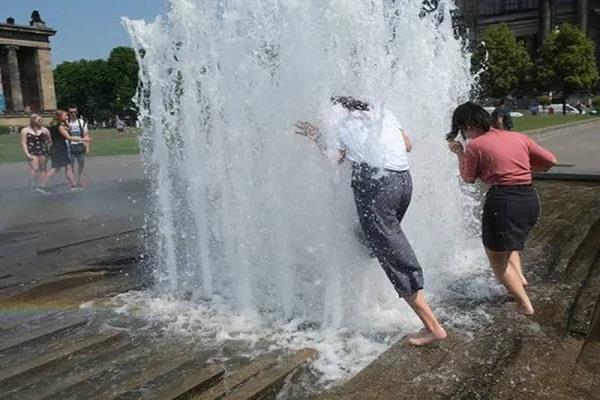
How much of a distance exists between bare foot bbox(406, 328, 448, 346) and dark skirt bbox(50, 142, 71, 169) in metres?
11.2

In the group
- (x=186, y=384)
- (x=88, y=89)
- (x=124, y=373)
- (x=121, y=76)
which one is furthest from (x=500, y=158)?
(x=88, y=89)

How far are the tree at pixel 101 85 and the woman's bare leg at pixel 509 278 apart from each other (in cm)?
9566

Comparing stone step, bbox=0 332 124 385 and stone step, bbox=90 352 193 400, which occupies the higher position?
stone step, bbox=0 332 124 385

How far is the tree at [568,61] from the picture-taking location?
55.6 metres

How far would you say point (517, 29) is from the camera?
78562 mm

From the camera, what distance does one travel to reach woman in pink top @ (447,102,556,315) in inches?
173

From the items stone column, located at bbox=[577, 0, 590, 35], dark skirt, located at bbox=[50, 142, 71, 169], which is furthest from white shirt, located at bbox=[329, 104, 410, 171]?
stone column, located at bbox=[577, 0, 590, 35]

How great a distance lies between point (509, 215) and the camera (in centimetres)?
440

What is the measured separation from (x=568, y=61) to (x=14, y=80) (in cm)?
5509

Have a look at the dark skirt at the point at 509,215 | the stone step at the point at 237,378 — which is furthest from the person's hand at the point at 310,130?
the stone step at the point at 237,378

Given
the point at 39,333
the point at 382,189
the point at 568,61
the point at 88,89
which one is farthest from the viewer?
the point at 88,89

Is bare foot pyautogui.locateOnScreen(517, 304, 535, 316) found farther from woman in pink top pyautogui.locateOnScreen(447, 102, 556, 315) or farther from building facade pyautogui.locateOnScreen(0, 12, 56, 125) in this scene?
building facade pyautogui.locateOnScreen(0, 12, 56, 125)

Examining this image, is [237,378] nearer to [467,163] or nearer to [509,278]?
[509,278]

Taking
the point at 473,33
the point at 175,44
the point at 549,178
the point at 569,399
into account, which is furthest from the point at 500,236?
the point at 473,33
